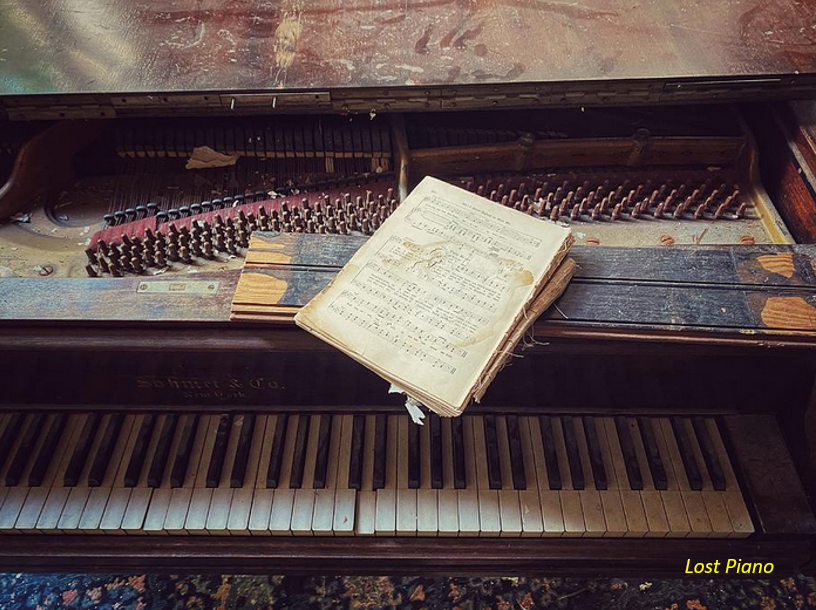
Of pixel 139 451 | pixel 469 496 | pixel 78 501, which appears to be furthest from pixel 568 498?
pixel 78 501

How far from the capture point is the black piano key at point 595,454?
194cm

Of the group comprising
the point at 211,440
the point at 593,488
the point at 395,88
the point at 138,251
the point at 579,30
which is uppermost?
the point at 579,30

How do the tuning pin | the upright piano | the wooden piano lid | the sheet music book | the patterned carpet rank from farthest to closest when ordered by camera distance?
the patterned carpet
the tuning pin
the wooden piano lid
the upright piano
the sheet music book

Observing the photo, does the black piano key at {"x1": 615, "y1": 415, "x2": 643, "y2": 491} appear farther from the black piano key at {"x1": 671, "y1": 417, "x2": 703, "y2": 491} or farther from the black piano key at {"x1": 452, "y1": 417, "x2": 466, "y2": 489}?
the black piano key at {"x1": 452, "y1": 417, "x2": 466, "y2": 489}

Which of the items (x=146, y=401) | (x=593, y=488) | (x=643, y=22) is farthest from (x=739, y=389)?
(x=146, y=401)

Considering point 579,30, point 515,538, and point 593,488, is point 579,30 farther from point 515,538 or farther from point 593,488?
point 515,538

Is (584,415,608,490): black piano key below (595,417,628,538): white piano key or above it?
above

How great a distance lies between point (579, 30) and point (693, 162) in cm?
58

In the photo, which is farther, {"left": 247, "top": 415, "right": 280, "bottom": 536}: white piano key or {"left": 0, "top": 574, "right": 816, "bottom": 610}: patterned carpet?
{"left": 0, "top": 574, "right": 816, "bottom": 610}: patterned carpet

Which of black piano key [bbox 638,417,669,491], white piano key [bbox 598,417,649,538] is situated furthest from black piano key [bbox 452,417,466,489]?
black piano key [bbox 638,417,669,491]

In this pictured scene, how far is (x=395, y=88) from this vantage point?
198 cm

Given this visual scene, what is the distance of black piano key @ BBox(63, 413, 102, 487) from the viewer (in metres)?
1.94

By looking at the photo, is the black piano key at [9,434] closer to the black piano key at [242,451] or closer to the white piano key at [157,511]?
the white piano key at [157,511]

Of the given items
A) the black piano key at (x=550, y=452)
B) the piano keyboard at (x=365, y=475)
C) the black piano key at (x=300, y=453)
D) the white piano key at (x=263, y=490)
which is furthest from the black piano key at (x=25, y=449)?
the black piano key at (x=550, y=452)
